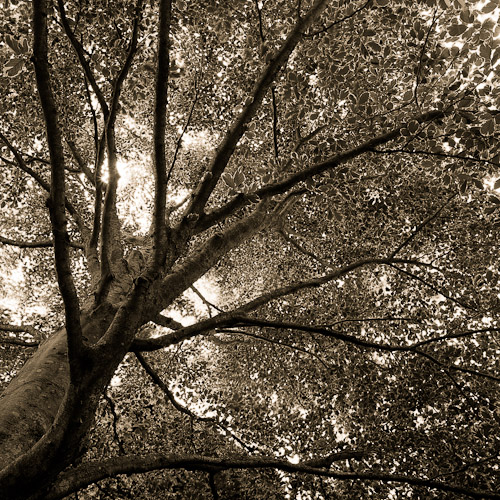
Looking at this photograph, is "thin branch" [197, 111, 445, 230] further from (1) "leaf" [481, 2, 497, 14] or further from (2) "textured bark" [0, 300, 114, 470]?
(2) "textured bark" [0, 300, 114, 470]

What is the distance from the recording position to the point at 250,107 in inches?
204

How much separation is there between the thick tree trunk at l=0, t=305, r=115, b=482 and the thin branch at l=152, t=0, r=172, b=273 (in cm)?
110

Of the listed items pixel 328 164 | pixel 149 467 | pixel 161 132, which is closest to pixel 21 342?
pixel 149 467

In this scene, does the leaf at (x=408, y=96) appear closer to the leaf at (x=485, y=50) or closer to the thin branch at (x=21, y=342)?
the leaf at (x=485, y=50)

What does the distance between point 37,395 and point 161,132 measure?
9.58 feet

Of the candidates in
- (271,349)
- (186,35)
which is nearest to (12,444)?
(271,349)

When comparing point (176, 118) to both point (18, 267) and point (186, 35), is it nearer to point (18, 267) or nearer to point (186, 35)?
point (186, 35)

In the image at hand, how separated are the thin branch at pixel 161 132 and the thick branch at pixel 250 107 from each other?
87cm

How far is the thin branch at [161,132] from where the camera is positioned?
385 centimetres

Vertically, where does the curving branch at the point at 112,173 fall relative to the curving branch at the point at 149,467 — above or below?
above

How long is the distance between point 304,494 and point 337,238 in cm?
599

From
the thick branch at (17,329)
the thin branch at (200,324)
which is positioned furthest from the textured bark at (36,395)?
the thick branch at (17,329)

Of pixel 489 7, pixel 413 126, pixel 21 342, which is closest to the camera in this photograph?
pixel 489 7

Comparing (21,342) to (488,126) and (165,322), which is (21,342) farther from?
(488,126)
